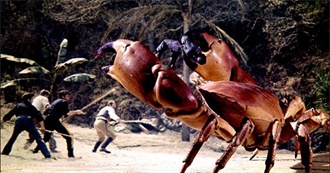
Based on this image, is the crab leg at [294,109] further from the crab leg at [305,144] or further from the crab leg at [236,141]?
the crab leg at [236,141]

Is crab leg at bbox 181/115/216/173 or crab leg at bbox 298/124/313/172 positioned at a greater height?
crab leg at bbox 181/115/216/173

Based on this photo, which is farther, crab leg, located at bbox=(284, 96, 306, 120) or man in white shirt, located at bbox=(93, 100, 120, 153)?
man in white shirt, located at bbox=(93, 100, 120, 153)

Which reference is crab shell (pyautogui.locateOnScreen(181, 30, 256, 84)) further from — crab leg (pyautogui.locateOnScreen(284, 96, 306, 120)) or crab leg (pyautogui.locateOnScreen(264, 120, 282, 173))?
crab leg (pyautogui.locateOnScreen(264, 120, 282, 173))

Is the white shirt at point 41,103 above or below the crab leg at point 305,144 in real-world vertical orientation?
below

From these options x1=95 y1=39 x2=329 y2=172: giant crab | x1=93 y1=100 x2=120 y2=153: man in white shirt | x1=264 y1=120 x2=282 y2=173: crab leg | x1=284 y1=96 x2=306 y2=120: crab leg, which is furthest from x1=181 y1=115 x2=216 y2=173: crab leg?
x1=93 y1=100 x2=120 y2=153: man in white shirt

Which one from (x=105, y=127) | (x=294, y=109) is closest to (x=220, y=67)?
(x=294, y=109)

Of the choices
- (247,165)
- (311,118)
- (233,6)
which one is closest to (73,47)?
(233,6)

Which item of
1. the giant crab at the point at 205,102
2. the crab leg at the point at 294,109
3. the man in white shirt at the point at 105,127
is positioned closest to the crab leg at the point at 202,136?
the giant crab at the point at 205,102
